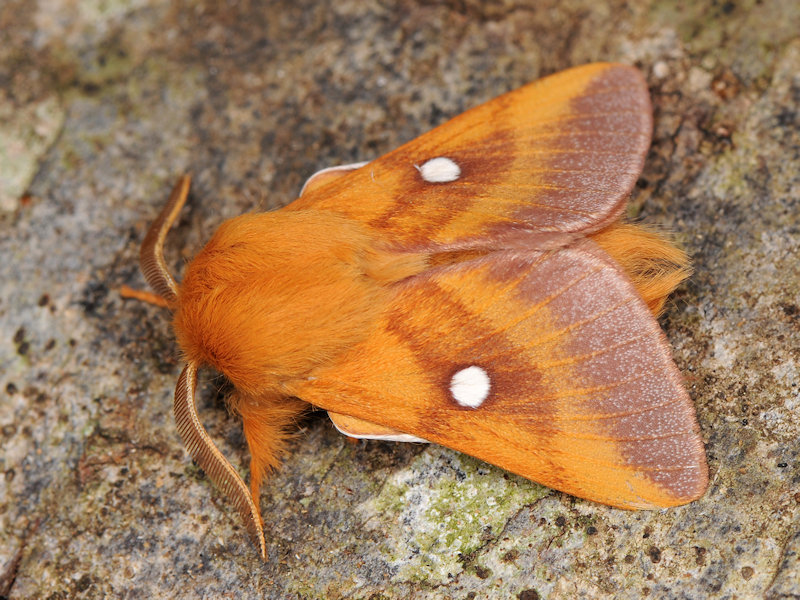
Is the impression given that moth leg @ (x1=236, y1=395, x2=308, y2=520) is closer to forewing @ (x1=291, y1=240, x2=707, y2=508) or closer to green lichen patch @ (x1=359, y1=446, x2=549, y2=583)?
forewing @ (x1=291, y1=240, x2=707, y2=508)

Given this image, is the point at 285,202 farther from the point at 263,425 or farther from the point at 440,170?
the point at 263,425

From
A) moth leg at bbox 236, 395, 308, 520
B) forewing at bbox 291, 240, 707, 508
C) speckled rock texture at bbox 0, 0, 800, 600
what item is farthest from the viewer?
moth leg at bbox 236, 395, 308, 520

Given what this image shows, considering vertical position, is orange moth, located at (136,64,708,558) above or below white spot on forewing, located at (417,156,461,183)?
below

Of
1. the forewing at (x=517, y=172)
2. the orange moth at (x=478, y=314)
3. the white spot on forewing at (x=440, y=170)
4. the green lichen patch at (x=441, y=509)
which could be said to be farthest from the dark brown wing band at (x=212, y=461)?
the white spot on forewing at (x=440, y=170)

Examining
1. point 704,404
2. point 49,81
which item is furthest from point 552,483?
point 49,81

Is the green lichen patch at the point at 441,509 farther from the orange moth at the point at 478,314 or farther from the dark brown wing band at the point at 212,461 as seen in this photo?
the dark brown wing band at the point at 212,461

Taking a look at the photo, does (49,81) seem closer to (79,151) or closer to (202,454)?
(79,151)

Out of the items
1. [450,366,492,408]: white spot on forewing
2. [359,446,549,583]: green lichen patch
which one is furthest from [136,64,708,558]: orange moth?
[359,446,549,583]: green lichen patch
